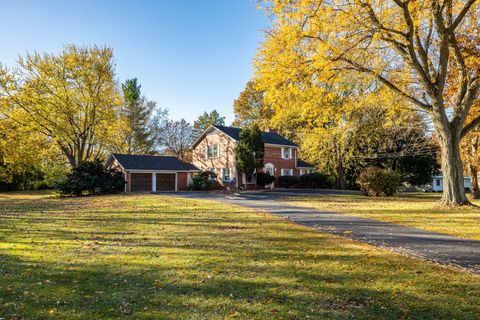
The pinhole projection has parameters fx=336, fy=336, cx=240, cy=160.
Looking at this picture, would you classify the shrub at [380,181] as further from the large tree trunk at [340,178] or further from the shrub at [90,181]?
the shrub at [90,181]

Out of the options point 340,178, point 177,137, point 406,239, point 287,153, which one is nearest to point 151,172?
point 287,153

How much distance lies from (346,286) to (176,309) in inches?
96.4

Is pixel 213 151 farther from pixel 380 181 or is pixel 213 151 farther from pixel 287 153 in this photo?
pixel 380 181

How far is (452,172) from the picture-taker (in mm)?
15266

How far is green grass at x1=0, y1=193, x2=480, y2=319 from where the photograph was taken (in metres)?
4.11

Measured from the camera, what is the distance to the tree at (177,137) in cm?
5209

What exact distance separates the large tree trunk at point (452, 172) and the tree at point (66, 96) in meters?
28.5

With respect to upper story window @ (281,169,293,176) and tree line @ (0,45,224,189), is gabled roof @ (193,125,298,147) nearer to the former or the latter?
upper story window @ (281,169,293,176)

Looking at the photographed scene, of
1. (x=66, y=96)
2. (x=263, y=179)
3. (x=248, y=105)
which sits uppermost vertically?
(x=248, y=105)

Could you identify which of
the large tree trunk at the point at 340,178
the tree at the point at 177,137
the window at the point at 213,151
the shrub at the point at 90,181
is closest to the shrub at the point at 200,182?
the window at the point at 213,151

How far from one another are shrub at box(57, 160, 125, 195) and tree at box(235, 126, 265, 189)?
37.3ft

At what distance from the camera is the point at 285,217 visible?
1269 centimetres

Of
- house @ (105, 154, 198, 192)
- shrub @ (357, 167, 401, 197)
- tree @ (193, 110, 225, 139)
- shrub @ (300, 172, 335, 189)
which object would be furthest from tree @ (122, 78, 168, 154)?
shrub @ (357, 167, 401, 197)

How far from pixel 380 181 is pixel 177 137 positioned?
3445 cm
